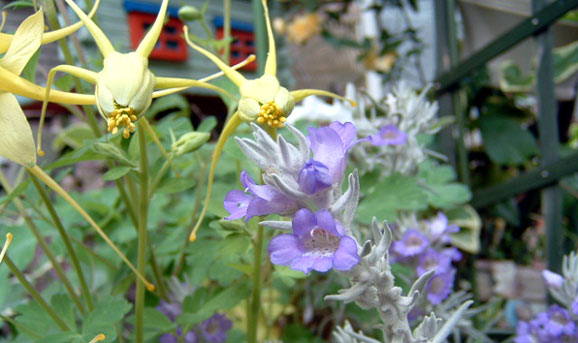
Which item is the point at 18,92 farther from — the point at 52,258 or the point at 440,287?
the point at 440,287

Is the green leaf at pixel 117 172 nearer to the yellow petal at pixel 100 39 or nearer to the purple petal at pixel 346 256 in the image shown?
the yellow petal at pixel 100 39

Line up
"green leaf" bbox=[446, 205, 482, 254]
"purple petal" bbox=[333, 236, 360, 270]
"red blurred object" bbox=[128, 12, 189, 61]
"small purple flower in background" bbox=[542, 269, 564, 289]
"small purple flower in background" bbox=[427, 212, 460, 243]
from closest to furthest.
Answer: "purple petal" bbox=[333, 236, 360, 270]
"small purple flower in background" bbox=[542, 269, 564, 289]
"small purple flower in background" bbox=[427, 212, 460, 243]
"green leaf" bbox=[446, 205, 482, 254]
"red blurred object" bbox=[128, 12, 189, 61]

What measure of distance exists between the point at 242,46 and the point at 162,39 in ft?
0.97

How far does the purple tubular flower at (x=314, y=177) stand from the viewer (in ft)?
0.96

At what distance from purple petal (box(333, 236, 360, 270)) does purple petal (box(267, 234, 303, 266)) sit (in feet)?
0.10

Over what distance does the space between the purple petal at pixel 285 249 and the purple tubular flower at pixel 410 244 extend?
0.33 metres

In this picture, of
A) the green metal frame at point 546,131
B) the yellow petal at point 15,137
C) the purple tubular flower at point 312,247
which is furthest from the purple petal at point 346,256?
the green metal frame at point 546,131

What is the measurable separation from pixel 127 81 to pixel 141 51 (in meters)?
0.04

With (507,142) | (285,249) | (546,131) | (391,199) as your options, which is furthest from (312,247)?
(507,142)

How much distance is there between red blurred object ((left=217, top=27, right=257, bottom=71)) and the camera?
1.84 meters

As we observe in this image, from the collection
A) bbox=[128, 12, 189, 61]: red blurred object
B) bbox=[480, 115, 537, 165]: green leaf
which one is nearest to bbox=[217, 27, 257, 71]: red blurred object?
bbox=[128, 12, 189, 61]: red blurred object

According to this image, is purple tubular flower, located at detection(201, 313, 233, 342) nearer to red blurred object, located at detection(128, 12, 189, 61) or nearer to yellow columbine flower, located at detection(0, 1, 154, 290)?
yellow columbine flower, located at detection(0, 1, 154, 290)

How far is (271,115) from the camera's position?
0.32 m

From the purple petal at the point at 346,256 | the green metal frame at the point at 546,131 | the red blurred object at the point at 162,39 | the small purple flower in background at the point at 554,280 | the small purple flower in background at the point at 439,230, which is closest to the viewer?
the purple petal at the point at 346,256
